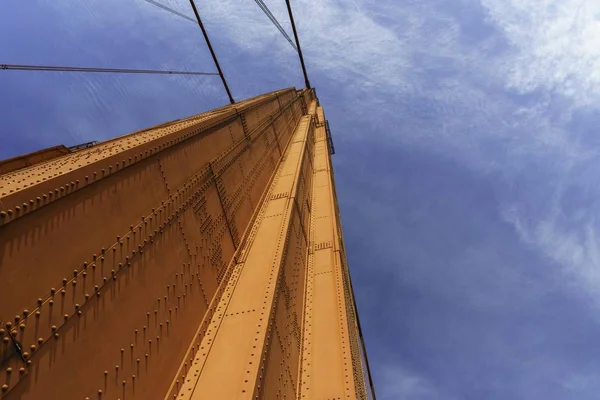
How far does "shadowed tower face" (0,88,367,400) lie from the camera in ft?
11.7

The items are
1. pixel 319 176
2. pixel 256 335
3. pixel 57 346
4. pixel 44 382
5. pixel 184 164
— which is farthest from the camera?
pixel 319 176

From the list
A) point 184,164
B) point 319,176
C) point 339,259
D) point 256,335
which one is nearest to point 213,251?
point 184,164

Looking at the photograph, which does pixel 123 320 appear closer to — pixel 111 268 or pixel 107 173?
pixel 111 268

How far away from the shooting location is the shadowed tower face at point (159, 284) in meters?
3.57

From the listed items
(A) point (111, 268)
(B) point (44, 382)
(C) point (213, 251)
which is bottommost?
(C) point (213, 251)

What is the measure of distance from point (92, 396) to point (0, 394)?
1065mm

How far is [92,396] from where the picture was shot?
12.9 feet

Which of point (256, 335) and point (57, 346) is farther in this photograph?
point (256, 335)

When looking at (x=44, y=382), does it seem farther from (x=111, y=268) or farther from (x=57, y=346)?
(x=111, y=268)

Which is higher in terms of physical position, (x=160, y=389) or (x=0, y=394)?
(x=0, y=394)

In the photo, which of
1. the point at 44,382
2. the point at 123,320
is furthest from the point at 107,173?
the point at 44,382

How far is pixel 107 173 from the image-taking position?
4918mm

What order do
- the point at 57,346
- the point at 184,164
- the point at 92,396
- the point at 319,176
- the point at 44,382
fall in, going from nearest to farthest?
the point at 44,382
the point at 57,346
the point at 92,396
the point at 184,164
the point at 319,176

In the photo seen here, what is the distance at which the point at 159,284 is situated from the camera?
5.66 metres
